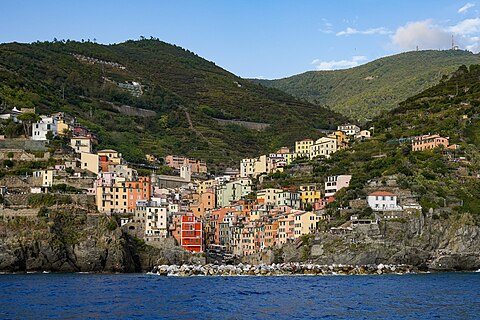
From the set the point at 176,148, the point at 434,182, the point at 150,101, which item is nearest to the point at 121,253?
the point at 434,182

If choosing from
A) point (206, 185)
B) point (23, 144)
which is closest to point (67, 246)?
point (23, 144)

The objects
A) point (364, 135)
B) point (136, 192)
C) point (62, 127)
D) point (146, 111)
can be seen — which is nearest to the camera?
point (136, 192)

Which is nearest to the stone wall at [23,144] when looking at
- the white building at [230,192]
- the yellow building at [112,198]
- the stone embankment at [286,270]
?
the yellow building at [112,198]

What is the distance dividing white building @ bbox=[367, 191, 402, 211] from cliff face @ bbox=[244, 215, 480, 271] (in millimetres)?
3548

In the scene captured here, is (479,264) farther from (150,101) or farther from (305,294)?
(150,101)

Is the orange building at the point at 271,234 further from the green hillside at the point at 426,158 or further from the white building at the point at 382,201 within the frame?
the white building at the point at 382,201

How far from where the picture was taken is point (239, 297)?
60.1 metres

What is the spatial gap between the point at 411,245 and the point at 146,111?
94.9 metres

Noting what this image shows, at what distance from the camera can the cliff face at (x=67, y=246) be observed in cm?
8562

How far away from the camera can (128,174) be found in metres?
112

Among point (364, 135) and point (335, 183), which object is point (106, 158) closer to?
point (335, 183)

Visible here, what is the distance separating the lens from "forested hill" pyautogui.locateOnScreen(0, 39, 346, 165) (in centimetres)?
14550

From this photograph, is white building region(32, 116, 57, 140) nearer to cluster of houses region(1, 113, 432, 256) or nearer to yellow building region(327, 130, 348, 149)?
cluster of houses region(1, 113, 432, 256)

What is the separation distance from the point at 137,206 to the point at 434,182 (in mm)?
33803
